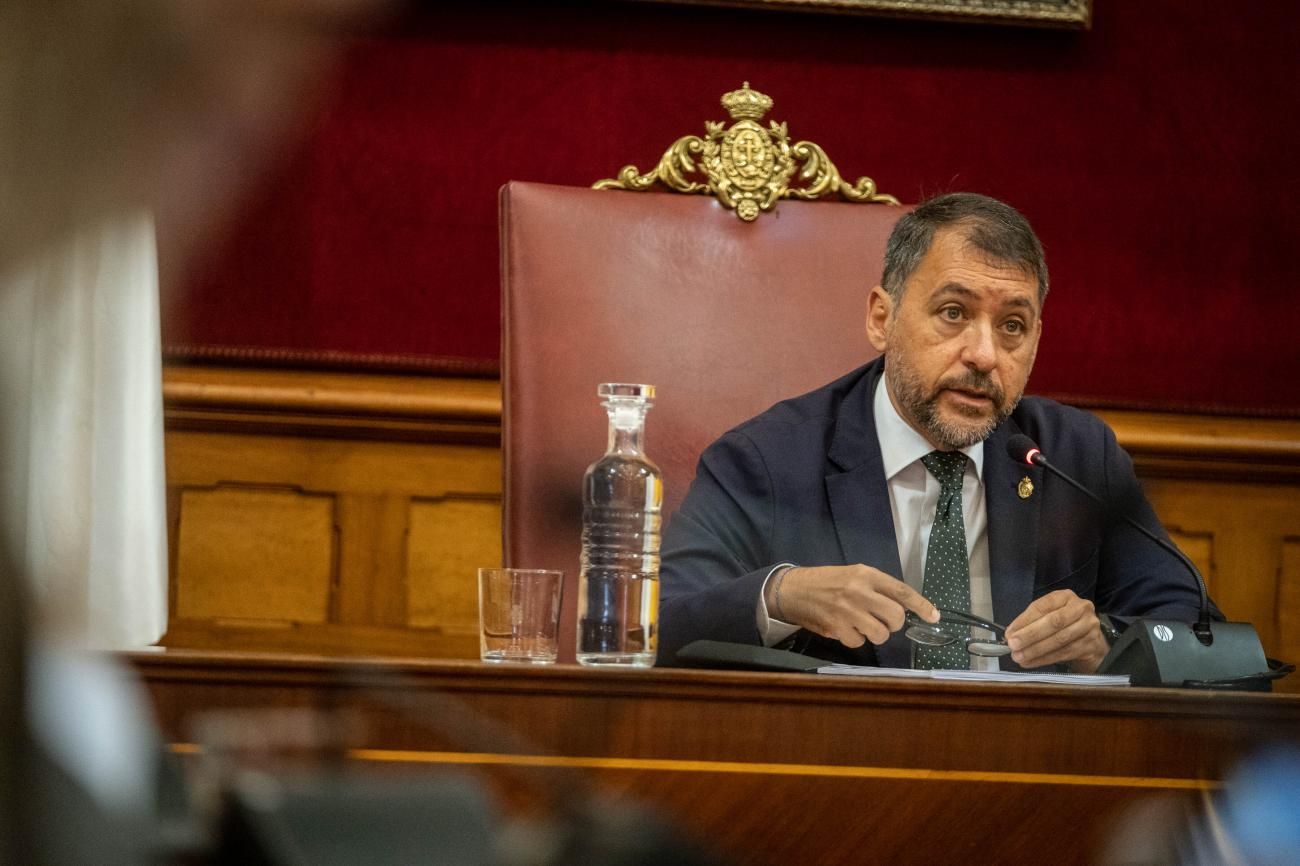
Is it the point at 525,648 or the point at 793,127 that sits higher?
the point at 793,127

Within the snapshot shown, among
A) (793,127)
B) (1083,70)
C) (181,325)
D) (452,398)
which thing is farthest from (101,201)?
(1083,70)

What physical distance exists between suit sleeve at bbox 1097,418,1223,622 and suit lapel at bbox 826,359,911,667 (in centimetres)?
30

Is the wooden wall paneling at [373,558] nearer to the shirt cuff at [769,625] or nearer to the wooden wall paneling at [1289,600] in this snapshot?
the shirt cuff at [769,625]

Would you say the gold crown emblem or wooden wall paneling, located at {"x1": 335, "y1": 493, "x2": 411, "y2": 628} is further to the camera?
wooden wall paneling, located at {"x1": 335, "y1": 493, "x2": 411, "y2": 628}

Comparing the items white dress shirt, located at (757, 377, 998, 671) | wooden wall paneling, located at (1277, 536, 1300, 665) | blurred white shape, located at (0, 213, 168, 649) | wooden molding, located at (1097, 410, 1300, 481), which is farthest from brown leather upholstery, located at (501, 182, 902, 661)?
blurred white shape, located at (0, 213, 168, 649)

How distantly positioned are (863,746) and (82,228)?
78 cm

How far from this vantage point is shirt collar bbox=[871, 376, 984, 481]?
6.51 ft

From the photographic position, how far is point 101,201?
10.6 inches

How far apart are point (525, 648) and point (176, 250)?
40.9 inches

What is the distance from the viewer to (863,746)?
98cm

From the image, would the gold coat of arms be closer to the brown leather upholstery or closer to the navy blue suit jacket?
the brown leather upholstery

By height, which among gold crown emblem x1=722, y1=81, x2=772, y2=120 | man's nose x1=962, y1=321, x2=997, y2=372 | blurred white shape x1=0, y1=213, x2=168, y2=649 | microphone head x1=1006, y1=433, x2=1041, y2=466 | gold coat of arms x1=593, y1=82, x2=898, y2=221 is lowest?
blurred white shape x1=0, y1=213, x2=168, y2=649

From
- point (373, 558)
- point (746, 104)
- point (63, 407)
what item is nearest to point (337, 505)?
point (373, 558)

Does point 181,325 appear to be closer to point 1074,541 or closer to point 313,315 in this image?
point 1074,541
